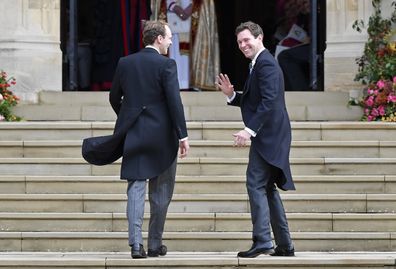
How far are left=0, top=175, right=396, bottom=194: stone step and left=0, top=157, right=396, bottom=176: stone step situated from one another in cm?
24

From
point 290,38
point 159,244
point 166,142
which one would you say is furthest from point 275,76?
point 290,38

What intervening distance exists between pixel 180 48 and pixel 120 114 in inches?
231

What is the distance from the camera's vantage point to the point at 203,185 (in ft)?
38.7

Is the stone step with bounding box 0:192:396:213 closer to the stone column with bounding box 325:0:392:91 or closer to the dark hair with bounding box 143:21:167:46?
the dark hair with bounding box 143:21:167:46

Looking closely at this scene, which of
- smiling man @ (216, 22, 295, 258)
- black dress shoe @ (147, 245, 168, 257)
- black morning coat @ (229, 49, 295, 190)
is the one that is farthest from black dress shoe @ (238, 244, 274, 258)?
black dress shoe @ (147, 245, 168, 257)

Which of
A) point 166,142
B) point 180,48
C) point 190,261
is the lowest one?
point 190,261

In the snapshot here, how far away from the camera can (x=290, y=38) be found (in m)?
16.1

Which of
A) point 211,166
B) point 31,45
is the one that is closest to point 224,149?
point 211,166

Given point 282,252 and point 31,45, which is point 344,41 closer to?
point 31,45

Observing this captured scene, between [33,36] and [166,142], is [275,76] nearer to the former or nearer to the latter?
[166,142]

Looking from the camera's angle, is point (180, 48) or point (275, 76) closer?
point (275, 76)

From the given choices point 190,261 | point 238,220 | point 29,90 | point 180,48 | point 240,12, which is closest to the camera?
point 190,261

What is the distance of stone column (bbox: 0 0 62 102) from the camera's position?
569 inches

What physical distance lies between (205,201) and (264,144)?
1847mm
